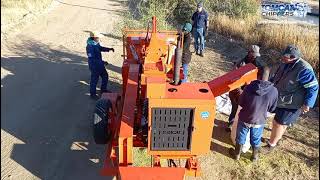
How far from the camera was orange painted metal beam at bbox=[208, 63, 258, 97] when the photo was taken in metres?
5.40

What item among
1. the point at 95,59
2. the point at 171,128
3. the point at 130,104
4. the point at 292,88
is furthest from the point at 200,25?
the point at 171,128

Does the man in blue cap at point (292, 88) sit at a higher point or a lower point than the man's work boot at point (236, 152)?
higher

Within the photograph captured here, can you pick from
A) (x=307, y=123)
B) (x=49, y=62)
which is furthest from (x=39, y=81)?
(x=307, y=123)

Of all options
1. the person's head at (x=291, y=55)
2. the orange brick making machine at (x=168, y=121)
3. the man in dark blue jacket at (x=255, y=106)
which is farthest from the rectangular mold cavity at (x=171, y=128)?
the person's head at (x=291, y=55)

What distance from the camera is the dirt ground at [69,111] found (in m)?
5.90

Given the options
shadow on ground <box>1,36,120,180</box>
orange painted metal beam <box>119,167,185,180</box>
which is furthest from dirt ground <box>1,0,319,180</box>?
orange painted metal beam <box>119,167,185,180</box>

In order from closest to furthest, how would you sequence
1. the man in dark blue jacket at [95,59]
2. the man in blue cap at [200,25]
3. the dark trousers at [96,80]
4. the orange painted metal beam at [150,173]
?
the orange painted metal beam at [150,173] < the man in dark blue jacket at [95,59] < the dark trousers at [96,80] < the man in blue cap at [200,25]

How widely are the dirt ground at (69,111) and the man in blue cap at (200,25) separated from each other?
1.12ft

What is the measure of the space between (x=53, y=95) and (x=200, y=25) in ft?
13.7

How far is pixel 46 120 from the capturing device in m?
6.97

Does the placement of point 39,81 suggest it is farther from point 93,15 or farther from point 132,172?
point 132,172

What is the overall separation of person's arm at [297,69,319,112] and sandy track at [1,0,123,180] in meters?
3.10

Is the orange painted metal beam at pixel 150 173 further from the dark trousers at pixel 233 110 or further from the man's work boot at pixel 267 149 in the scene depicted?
the dark trousers at pixel 233 110

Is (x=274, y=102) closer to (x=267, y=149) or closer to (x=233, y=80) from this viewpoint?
(x=233, y=80)
